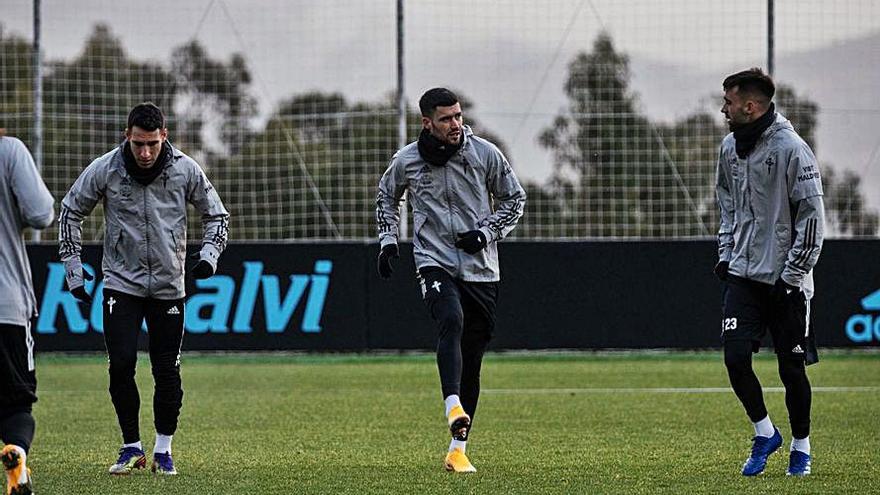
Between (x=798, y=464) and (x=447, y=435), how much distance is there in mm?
2877

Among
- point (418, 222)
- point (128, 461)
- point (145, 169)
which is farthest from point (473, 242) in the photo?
point (128, 461)

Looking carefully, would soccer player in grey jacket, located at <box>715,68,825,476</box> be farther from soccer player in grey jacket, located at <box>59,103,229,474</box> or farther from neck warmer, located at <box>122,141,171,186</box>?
neck warmer, located at <box>122,141,171,186</box>

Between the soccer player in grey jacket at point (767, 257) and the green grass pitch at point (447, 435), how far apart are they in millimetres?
311

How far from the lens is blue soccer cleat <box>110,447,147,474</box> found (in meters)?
7.82

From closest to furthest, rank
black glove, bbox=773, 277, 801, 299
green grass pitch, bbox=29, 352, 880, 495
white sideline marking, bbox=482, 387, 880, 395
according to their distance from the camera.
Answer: green grass pitch, bbox=29, 352, 880, 495 < black glove, bbox=773, 277, 801, 299 < white sideline marking, bbox=482, 387, 880, 395

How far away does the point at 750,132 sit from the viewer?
24.9ft

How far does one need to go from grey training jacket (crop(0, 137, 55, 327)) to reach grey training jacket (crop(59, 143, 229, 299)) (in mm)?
1537

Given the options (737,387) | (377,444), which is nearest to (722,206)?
(737,387)

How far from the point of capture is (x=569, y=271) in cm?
1862

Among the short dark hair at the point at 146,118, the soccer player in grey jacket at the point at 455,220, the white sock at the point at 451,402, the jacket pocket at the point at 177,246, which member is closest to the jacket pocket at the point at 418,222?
the soccer player in grey jacket at the point at 455,220

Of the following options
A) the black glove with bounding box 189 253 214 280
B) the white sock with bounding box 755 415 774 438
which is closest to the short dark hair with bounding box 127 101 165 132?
the black glove with bounding box 189 253 214 280

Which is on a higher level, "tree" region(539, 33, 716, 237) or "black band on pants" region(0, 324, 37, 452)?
"tree" region(539, 33, 716, 237)

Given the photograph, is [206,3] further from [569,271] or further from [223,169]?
[569,271]

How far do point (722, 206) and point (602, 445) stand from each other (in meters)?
1.88
